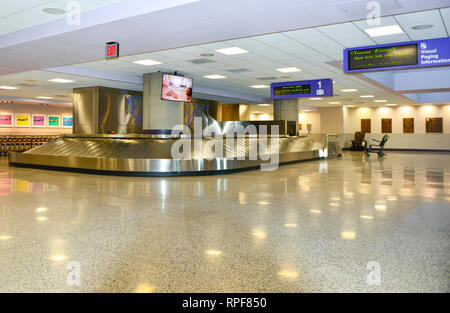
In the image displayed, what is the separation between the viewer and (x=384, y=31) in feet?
28.2

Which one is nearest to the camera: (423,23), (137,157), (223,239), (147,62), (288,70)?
(223,239)

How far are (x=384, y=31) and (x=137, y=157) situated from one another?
740 cm

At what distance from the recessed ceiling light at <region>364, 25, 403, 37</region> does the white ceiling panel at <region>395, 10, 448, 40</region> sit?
146mm

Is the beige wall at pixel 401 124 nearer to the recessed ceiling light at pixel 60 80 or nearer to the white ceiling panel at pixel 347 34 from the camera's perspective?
the white ceiling panel at pixel 347 34

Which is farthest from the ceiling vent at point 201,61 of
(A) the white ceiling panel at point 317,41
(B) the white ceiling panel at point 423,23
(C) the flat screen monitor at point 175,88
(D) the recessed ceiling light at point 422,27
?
(D) the recessed ceiling light at point 422,27

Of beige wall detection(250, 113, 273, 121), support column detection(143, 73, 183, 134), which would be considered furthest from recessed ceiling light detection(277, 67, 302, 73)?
beige wall detection(250, 113, 273, 121)

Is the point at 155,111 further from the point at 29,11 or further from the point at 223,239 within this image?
the point at 223,239

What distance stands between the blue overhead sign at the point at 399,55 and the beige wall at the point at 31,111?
69.5 feet

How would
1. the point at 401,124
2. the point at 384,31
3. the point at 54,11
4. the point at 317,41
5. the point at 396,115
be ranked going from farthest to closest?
the point at 396,115
the point at 401,124
the point at 317,41
the point at 384,31
the point at 54,11

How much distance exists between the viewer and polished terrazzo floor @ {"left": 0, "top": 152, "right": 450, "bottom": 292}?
9.16ft

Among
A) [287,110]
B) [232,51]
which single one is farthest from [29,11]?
[287,110]

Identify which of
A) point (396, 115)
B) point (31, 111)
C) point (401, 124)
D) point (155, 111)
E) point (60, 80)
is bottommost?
point (155, 111)

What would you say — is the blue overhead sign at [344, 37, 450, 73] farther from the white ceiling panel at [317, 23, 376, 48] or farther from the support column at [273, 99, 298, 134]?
the support column at [273, 99, 298, 134]
